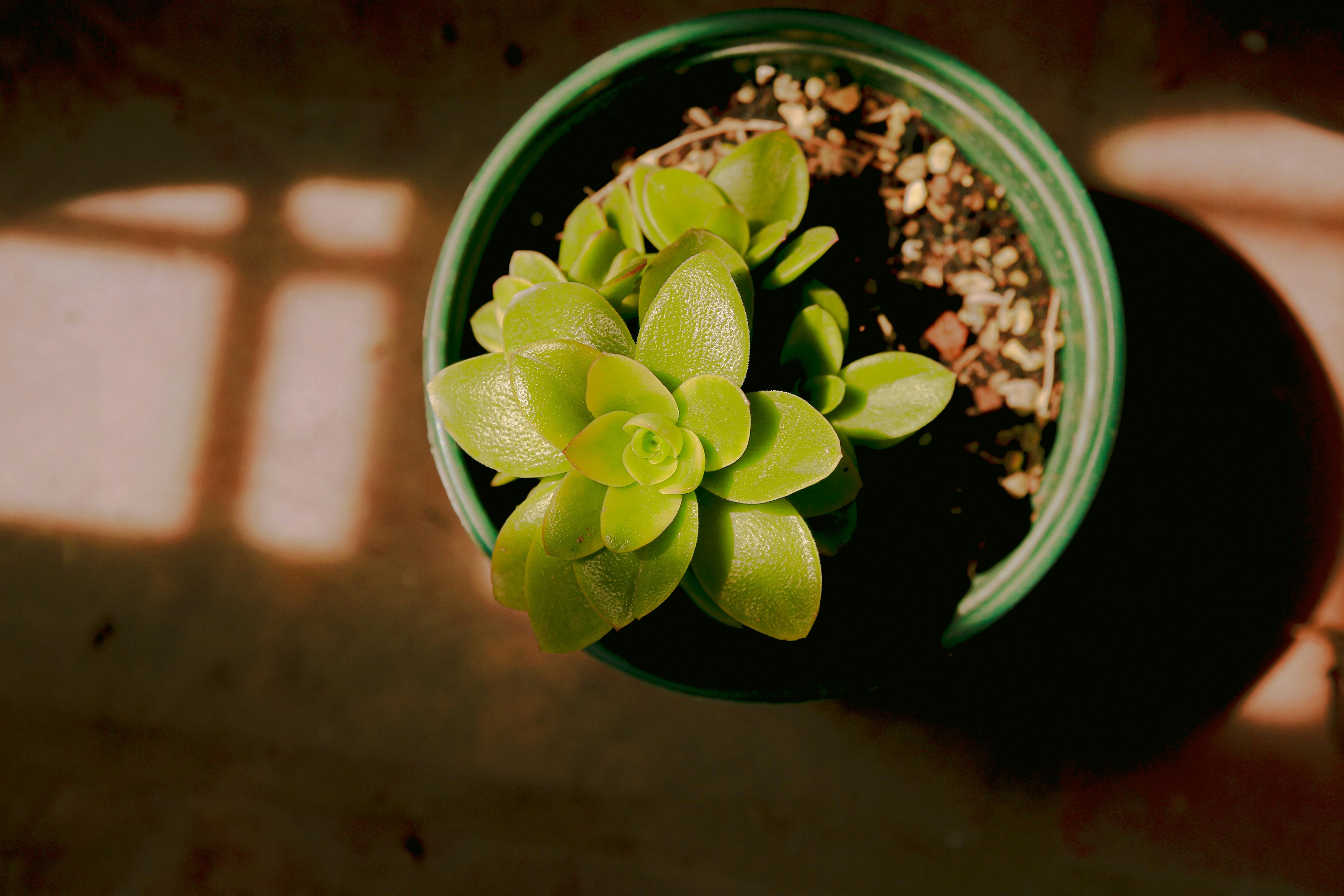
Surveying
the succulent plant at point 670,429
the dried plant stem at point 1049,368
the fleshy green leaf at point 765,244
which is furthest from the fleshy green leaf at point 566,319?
the dried plant stem at point 1049,368

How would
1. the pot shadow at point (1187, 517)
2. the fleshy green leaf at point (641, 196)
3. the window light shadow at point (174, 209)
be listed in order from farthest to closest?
the window light shadow at point (174, 209)
the pot shadow at point (1187, 517)
the fleshy green leaf at point (641, 196)

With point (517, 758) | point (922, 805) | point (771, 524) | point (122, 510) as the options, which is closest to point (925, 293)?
point (771, 524)

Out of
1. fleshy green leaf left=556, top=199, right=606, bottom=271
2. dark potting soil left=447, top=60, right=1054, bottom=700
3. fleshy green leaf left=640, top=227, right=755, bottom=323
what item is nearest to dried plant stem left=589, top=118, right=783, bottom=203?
dark potting soil left=447, top=60, right=1054, bottom=700

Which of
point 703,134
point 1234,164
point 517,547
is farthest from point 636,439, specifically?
point 1234,164

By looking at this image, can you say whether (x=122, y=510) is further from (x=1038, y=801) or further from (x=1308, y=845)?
(x=1308, y=845)

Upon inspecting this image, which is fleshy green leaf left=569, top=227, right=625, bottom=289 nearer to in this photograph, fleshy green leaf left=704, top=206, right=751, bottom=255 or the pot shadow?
fleshy green leaf left=704, top=206, right=751, bottom=255

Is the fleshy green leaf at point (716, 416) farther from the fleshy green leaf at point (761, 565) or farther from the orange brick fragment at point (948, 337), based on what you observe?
the orange brick fragment at point (948, 337)

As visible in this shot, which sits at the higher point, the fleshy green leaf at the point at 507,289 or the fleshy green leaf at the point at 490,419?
the fleshy green leaf at the point at 507,289

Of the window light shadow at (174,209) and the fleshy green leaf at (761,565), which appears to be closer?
the fleshy green leaf at (761,565)

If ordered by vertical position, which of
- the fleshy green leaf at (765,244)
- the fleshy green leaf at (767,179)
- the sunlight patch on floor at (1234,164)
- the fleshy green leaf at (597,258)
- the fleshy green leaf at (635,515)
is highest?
the sunlight patch on floor at (1234,164)

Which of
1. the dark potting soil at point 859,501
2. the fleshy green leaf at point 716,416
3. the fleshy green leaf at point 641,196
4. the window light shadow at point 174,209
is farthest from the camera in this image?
the window light shadow at point 174,209
